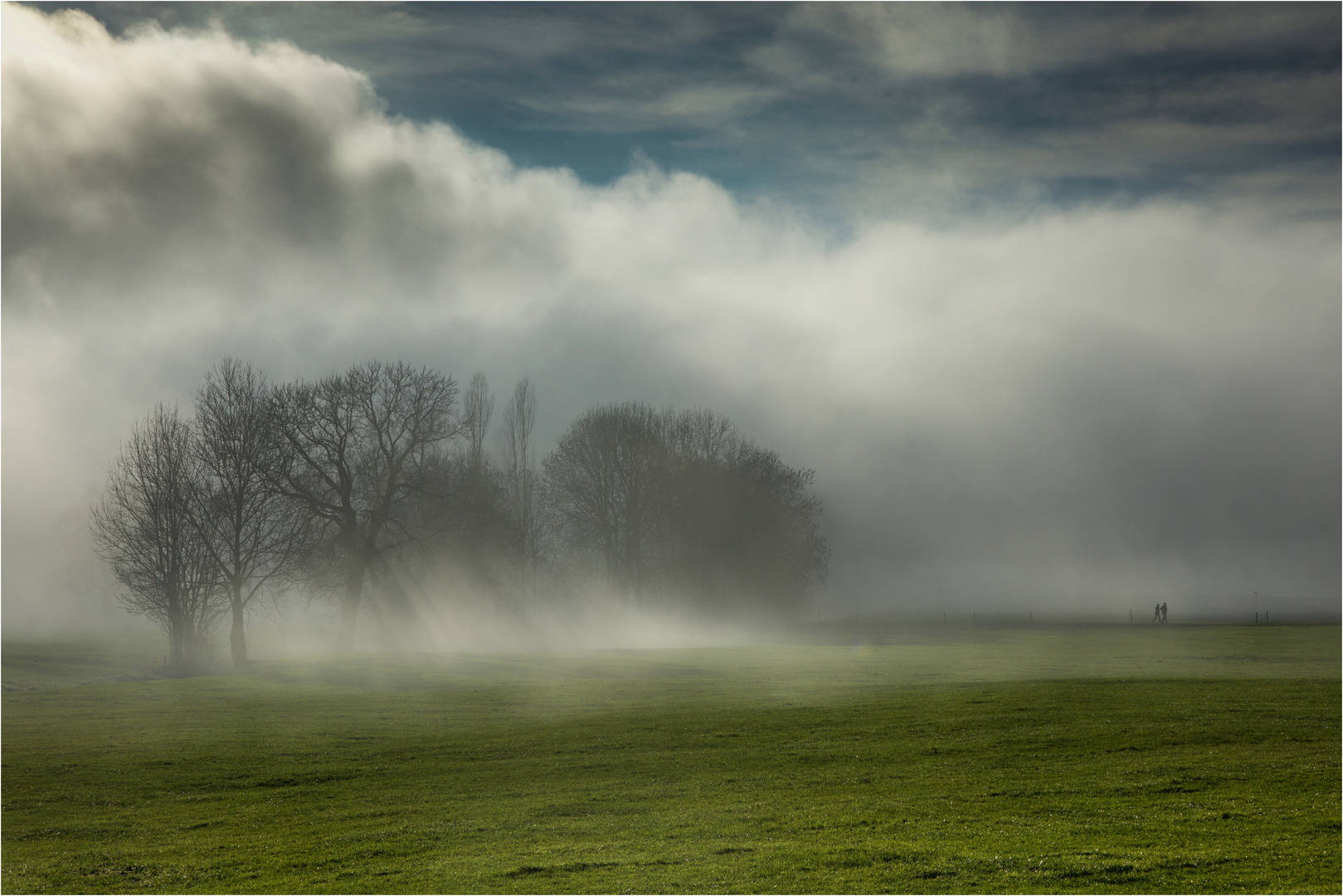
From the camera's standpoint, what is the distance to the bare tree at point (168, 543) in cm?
5819

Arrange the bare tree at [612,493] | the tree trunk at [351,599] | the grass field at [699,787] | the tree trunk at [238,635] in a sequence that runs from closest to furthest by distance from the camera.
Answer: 1. the grass field at [699,787]
2. the tree trunk at [238,635]
3. the tree trunk at [351,599]
4. the bare tree at [612,493]

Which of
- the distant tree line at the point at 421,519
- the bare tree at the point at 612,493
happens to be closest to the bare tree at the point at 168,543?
the distant tree line at the point at 421,519

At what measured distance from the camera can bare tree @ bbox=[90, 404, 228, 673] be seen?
58188 mm

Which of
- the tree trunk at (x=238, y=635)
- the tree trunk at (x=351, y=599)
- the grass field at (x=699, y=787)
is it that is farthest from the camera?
the tree trunk at (x=351, y=599)

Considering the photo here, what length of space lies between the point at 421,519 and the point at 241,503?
50.5 ft

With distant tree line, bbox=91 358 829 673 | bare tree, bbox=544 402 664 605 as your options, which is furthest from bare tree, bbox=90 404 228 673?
bare tree, bbox=544 402 664 605

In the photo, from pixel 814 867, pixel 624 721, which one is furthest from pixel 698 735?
pixel 814 867

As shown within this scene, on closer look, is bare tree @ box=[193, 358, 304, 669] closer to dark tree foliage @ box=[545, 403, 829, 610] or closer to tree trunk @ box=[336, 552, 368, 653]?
tree trunk @ box=[336, 552, 368, 653]

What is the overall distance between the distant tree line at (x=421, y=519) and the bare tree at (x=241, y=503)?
136mm

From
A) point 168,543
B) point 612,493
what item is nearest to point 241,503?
point 168,543

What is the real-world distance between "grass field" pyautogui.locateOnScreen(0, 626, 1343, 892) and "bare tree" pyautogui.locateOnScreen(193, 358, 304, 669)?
17415mm

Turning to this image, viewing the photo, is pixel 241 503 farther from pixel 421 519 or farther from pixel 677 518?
pixel 677 518

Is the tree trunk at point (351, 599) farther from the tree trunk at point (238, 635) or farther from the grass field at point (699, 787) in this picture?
the grass field at point (699, 787)

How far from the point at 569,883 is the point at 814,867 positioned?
3843 millimetres
